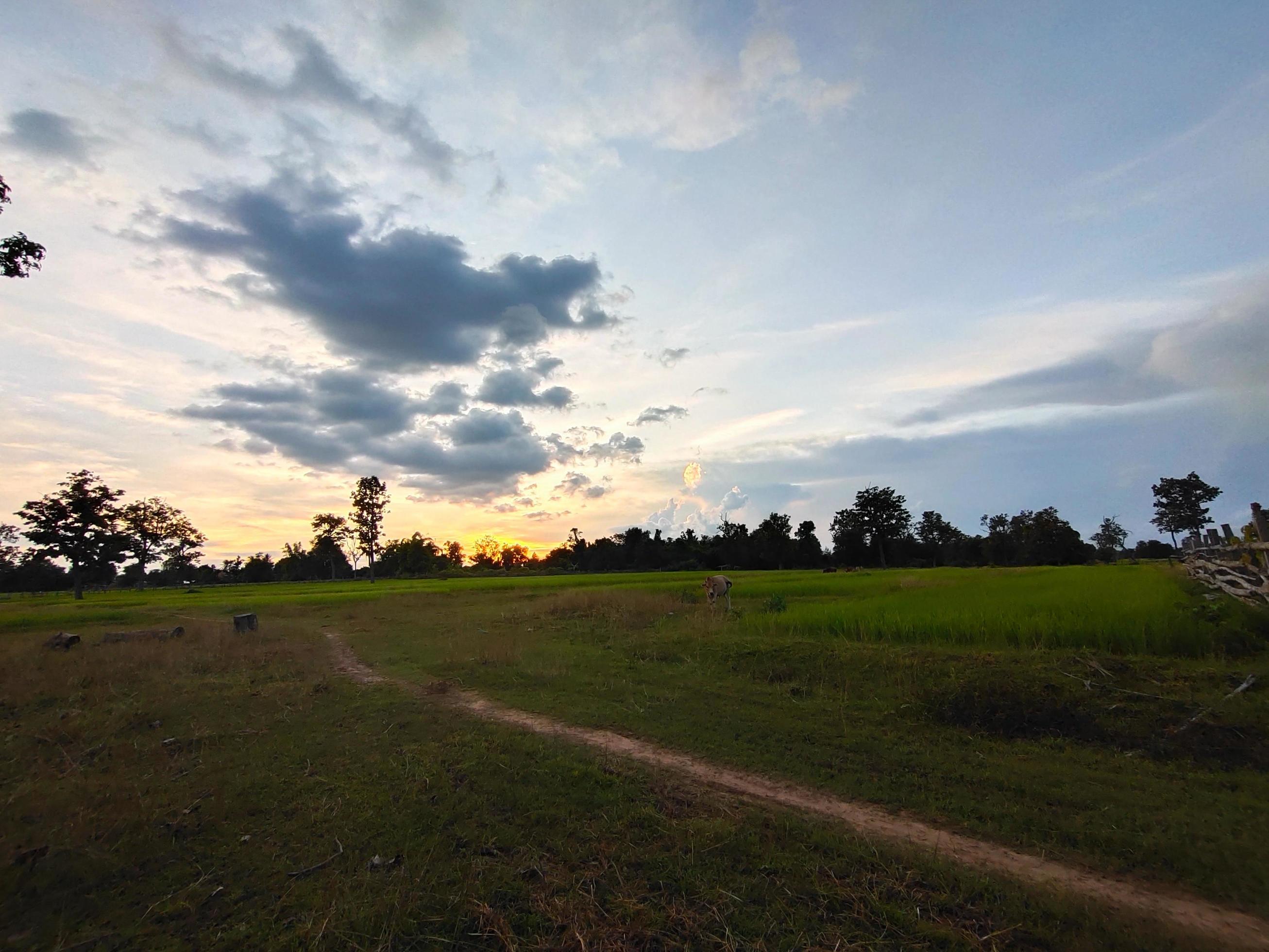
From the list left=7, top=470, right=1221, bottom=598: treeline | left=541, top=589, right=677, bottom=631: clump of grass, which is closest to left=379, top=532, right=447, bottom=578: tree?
left=7, top=470, right=1221, bottom=598: treeline

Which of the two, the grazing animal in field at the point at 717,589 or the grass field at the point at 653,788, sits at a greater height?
the grazing animal in field at the point at 717,589

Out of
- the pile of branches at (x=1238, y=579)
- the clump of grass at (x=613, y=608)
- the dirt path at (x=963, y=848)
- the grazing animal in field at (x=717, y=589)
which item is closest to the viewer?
the dirt path at (x=963, y=848)

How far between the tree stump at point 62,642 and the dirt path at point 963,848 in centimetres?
1643

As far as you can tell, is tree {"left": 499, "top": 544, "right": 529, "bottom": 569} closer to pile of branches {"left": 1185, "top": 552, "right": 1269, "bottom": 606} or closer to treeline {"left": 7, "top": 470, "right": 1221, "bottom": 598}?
treeline {"left": 7, "top": 470, "right": 1221, "bottom": 598}

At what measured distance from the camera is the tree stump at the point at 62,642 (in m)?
15.5

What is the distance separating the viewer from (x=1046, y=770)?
18.8 feet

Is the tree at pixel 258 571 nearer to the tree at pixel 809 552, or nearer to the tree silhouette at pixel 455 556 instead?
the tree silhouette at pixel 455 556

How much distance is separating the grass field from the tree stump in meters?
3.96

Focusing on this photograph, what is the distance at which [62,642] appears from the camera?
15773 millimetres

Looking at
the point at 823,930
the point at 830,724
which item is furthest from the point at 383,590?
the point at 823,930

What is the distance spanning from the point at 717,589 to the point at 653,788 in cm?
1456

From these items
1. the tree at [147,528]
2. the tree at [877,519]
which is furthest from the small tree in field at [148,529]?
the tree at [877,519]

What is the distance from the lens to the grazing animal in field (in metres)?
19.4

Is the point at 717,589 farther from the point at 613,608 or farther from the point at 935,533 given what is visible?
the point at 935,533
